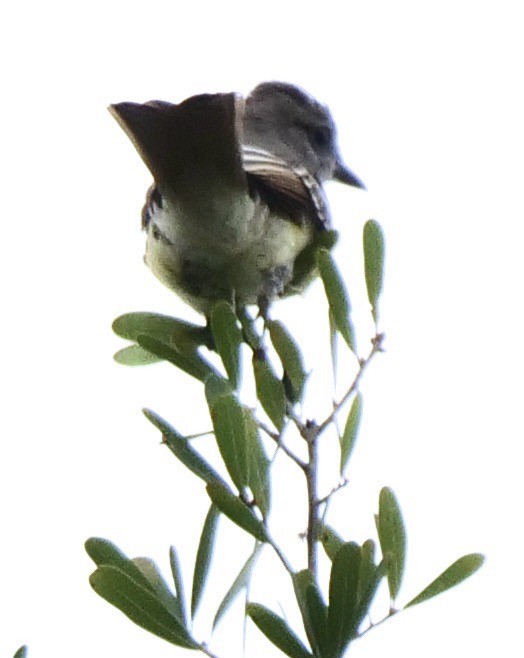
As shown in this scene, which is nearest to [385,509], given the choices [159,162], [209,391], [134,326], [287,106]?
[209,391]

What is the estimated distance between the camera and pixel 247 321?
259 centimetres

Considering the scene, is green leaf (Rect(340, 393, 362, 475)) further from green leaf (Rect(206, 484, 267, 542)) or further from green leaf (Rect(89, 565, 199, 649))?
green leaf (Rect(89, 565, 199, 649))

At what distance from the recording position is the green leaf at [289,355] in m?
2.11

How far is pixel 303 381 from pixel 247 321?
0.50 metres

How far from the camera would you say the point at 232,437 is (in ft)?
5.76

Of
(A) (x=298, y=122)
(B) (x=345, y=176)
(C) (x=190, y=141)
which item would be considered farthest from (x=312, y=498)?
(B) (x=345, y=176)

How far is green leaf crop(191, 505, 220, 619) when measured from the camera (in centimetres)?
181

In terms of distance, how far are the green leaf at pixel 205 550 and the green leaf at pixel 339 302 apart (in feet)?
1.27

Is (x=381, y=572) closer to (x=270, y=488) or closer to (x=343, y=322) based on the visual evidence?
(x=270, y=488)

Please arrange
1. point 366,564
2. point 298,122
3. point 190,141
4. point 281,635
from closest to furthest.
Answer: point 281,635, point 366,564, point 190,141, point 298,122

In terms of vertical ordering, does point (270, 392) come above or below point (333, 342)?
below

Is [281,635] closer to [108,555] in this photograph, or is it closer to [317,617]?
[317,617]

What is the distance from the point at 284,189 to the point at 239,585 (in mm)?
1586

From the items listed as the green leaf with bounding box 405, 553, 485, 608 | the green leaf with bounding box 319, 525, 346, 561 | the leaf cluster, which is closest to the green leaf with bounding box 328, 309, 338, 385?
the leaf cluster
